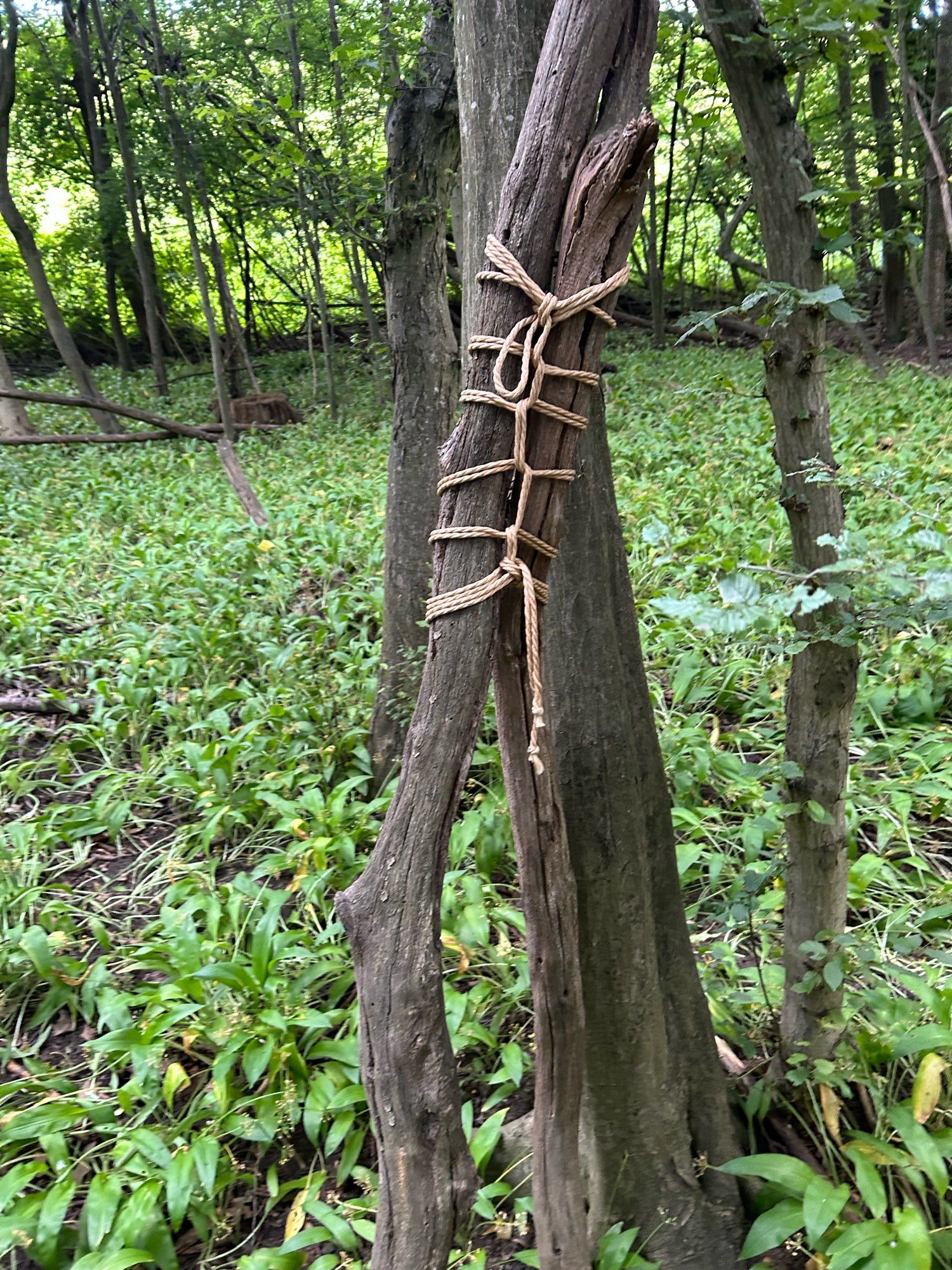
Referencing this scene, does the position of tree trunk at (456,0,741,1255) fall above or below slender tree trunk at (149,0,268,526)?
below

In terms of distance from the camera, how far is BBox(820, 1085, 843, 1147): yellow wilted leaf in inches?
70.7

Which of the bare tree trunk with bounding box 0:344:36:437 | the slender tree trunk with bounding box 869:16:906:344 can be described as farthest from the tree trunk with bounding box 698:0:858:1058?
the bare tree trunk with bounding box 0:344:36:437

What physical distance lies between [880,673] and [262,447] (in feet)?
26.4

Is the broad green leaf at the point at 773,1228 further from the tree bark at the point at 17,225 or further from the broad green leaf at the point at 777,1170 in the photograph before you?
the tree bark at the point at 17,225

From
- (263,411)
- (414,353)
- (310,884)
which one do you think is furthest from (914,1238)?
(263,411)

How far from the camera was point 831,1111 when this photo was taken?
1805 mm

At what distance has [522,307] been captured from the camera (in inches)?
46.8

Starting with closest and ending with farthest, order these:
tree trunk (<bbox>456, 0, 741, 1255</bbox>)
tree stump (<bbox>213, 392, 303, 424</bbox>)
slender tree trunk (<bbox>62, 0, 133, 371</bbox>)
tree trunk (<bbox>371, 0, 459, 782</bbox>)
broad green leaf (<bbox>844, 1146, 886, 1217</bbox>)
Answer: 1. tree trunk (<bbox>456, 0, 741, 1255</bbox>)
2. broad green leaf (<bbox>844, 1146, 886, 1217</bbox>)
3. tree trunk (<bbox>371, 0, 459, 782</bbox>)
4. tree stump (<bbox>213, 392, 303, 424</bbox>)
5. slender tree trunk (<bbox>62, 0, 133, 371</bbox>)

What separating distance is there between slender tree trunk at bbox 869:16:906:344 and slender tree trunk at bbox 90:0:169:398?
919 centimetres

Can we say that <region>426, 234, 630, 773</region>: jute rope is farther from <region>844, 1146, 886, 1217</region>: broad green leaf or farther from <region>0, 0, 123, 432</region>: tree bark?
<region>0, 0, 123, 432</region>: tree bark

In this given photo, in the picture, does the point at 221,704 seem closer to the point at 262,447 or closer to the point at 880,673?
the point at 880,673

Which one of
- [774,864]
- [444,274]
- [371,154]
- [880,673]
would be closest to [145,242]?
[371,154]

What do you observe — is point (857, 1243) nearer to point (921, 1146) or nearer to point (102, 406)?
point (921, 1146)

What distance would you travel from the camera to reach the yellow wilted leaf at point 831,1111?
1795mm
